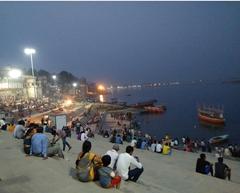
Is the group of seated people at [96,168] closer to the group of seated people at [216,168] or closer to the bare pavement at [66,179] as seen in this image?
the bare pavement at [66,179]

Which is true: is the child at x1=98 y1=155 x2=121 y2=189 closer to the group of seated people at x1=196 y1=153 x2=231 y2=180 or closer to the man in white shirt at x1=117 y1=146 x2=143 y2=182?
the man in white shirt at x1=117 y1=146 x2=143 y2=182

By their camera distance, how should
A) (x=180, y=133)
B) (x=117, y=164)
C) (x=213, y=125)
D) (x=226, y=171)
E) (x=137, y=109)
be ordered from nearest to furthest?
(x=117, y=164), (x=226, y=171), (x=180, y=133), (x=213, y=125), (x=137, y=109)

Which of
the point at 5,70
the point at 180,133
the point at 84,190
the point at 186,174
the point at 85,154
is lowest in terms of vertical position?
the point at 180,133

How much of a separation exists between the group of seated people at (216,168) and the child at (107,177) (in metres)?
4.71

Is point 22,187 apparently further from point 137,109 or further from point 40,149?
point 137,109

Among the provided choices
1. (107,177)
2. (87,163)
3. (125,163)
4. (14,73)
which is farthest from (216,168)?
(14,73)

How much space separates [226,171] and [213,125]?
5602 centimetres

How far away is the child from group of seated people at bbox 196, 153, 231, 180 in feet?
15.5

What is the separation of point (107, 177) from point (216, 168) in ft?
18.2

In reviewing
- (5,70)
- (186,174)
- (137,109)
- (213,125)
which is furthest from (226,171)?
(137,109)

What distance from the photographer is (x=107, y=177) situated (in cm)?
808

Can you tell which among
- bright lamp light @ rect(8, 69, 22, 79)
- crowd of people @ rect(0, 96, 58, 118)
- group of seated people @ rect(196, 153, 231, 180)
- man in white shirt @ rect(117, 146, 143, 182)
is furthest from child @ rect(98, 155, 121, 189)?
bright lamp light @ rect(8, 69, 22, 79)

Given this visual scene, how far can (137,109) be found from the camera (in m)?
98.8

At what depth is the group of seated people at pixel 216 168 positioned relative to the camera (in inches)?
460
